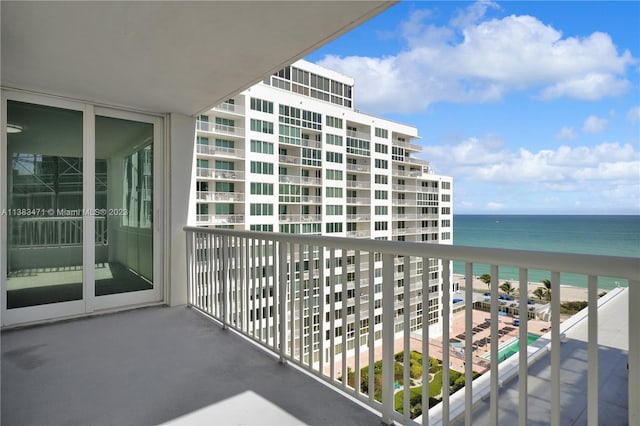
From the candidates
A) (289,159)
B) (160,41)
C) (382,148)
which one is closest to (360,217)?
(382,148)

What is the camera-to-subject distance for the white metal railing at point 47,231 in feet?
9.68

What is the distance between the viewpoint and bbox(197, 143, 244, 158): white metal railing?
17.2 metres

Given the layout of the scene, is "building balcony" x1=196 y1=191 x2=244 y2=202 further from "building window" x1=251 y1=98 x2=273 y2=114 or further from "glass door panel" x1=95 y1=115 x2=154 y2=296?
"glass door panel" x1=95 y1=115 x2=154 y2=296

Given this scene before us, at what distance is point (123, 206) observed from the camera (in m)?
3.47

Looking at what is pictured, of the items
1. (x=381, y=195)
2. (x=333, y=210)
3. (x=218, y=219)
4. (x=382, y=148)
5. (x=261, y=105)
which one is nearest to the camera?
(x=218, y=219)

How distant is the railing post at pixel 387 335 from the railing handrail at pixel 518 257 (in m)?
0.12

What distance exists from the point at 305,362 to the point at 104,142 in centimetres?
295

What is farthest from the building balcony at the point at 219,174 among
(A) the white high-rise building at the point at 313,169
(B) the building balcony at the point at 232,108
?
(B) the building balcony at the point at 232,108

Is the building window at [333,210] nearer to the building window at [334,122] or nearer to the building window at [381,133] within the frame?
the building window at [334,122]

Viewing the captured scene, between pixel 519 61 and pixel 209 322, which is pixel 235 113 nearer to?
pixel 209 322

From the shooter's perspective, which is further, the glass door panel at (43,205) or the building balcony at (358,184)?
the building balcony at (358,184)

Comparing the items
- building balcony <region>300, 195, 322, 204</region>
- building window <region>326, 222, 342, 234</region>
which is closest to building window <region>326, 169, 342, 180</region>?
building balcony <region>300, 195, 322, 204</region>

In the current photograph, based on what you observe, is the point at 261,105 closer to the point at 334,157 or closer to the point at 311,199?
the point at 334,157

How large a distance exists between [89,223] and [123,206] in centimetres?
35
